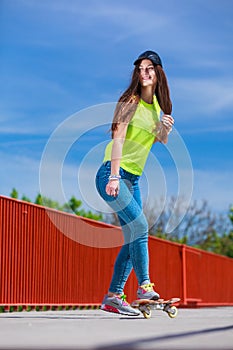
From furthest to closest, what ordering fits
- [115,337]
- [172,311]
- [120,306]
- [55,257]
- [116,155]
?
[55,257] → [172,311] → [120,306] → [116,155] → [115,337]

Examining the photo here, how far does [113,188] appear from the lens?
578 centimetres

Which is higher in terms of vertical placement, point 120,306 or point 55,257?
point 55,257

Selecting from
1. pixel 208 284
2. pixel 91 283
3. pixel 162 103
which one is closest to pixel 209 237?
pixel 208 284

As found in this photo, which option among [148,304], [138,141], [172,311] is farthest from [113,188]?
[172,311]

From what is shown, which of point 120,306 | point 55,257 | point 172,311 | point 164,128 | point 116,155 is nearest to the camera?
point 116,155

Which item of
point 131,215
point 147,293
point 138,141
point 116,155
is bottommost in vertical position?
point 147,293

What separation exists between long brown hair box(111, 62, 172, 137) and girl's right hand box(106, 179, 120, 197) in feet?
1.27

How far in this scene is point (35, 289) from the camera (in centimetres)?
1136

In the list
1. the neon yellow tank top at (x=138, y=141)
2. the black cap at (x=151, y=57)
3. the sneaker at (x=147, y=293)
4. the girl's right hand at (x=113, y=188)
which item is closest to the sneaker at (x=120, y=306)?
the sneaker at (x=147, y=293)

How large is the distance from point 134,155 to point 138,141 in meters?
0.11

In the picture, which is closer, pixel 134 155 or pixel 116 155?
pixel 116 155

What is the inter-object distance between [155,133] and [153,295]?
1192mm

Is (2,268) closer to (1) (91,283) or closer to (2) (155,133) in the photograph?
(1) (91,283)

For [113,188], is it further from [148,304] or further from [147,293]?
[148,304]
